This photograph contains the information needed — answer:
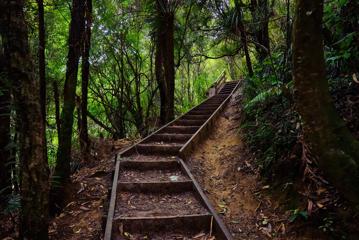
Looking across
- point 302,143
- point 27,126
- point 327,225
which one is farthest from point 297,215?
→ point 27,126

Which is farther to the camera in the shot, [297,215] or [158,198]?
[158,198]

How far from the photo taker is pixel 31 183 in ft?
10.7

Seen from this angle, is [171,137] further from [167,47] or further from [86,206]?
[167,47]

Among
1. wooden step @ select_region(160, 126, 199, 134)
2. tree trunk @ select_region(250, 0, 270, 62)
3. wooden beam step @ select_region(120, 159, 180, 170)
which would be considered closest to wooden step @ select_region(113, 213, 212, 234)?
wooden beam step @ select_region(120, 159, 180, 170)

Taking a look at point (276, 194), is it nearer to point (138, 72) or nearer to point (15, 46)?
point (15, 46)

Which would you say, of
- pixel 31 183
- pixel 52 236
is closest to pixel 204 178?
pixel 52 236

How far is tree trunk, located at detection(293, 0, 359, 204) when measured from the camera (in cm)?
255

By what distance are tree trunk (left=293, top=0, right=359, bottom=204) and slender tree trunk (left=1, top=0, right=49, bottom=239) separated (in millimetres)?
2692

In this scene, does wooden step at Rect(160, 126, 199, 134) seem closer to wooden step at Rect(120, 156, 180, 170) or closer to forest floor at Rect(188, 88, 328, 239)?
forest floor at Rect(188, 88, 328, 239)

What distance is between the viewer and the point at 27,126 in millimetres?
3209

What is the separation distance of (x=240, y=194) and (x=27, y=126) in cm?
319

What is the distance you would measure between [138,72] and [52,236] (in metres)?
9.68

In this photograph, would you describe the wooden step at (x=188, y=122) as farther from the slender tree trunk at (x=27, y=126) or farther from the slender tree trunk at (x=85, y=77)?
the slender tree trunk at (x=27, y=126)

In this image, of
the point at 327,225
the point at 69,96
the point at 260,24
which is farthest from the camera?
the point at 260,24
